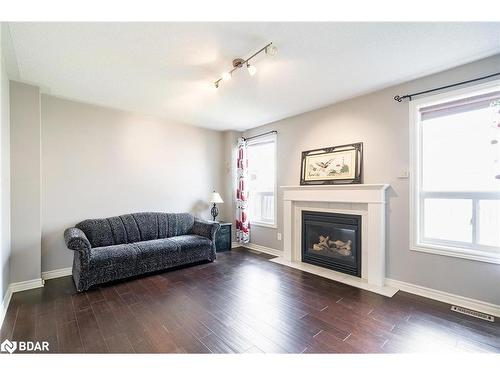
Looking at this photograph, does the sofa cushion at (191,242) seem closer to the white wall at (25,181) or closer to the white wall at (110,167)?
the white wall at (110,167)

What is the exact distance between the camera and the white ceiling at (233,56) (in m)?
1.85

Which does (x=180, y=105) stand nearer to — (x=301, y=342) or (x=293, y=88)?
→ (x=293, y=88)

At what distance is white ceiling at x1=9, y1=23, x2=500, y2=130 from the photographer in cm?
A: 185

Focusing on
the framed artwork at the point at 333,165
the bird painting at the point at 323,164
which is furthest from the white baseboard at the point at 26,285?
the bird painting at the point at 323,164

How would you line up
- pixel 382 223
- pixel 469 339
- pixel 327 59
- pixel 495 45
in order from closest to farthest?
pixel 469 339, pixel 495 45, pixel 327 59, pixel 382 223

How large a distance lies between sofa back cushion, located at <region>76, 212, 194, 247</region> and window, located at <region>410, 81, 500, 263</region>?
3515 millimetres

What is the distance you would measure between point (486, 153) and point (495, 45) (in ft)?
3.28

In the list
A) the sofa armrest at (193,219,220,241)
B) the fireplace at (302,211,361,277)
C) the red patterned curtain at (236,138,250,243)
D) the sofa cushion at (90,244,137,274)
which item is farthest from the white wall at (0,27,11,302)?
the fireplace at (302,211,361,277)

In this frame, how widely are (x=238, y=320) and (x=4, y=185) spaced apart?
2726 mm

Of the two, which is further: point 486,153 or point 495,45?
point 486,153
